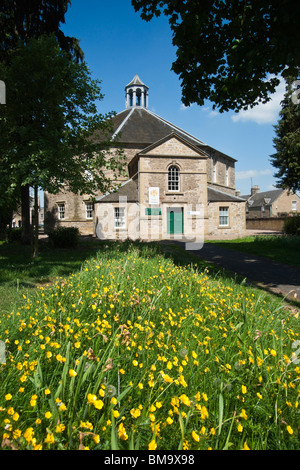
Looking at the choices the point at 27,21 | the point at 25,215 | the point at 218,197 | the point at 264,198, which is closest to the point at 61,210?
the point at 25,215

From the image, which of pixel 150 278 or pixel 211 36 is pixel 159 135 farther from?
pixel 150 278

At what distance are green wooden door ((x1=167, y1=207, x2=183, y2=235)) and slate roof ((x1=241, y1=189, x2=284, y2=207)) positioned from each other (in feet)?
139

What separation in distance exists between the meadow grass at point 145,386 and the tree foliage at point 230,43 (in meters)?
5.55

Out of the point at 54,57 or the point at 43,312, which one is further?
the point at 54,57

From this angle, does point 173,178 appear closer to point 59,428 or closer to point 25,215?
point 25,215

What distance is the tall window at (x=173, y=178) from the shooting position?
27500 mm

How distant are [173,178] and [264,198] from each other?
44701mm

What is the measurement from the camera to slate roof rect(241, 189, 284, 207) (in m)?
63.9

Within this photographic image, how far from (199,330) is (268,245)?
15.5 metres

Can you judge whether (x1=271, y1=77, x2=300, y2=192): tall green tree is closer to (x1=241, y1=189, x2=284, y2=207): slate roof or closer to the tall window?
the tall window

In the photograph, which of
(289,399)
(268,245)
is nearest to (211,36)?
(289,399)

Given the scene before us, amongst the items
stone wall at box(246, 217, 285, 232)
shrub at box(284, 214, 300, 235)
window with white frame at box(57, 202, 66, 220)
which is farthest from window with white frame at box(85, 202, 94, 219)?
stone wall at box(246, 217, 285, 232)
